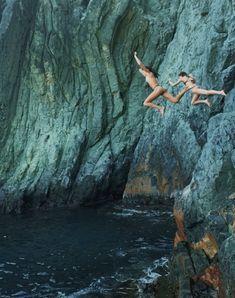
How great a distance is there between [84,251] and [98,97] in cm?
1367

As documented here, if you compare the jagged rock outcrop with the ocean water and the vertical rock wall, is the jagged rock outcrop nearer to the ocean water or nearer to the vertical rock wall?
the vertical rock wall

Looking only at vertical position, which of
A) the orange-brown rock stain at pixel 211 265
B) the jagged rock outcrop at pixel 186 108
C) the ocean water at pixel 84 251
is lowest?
the ocean water at pixel 84 251

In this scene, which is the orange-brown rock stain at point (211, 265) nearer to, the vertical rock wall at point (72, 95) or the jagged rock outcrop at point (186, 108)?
the jagged rock outcrop at point (186, 108)

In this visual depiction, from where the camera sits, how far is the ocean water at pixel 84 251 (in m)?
17.0

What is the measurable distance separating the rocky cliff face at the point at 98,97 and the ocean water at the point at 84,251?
2239mm

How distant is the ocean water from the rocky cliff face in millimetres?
2239

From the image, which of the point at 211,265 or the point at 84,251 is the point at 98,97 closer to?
the point at 84,251

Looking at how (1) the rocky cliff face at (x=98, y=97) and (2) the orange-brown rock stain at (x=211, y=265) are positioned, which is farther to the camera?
(1) the rocky cliff face at (x=98, y=97)

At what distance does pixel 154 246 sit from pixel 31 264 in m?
5.18

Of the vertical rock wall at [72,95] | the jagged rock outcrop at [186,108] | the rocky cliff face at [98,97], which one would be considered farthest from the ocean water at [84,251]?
the vertical rock wall at [72,95]

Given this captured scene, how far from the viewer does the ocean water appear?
1698 centimetres

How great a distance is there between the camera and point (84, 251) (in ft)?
69.6

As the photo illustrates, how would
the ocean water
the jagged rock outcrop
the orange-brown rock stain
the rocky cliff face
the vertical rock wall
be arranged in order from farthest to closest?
→ the vertical rock wall < the rocky cliff face < the jagged rock outcrop < the ocean water < the orange-brown rock stain

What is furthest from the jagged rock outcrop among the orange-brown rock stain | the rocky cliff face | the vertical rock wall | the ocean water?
the orange-brown rock stain
